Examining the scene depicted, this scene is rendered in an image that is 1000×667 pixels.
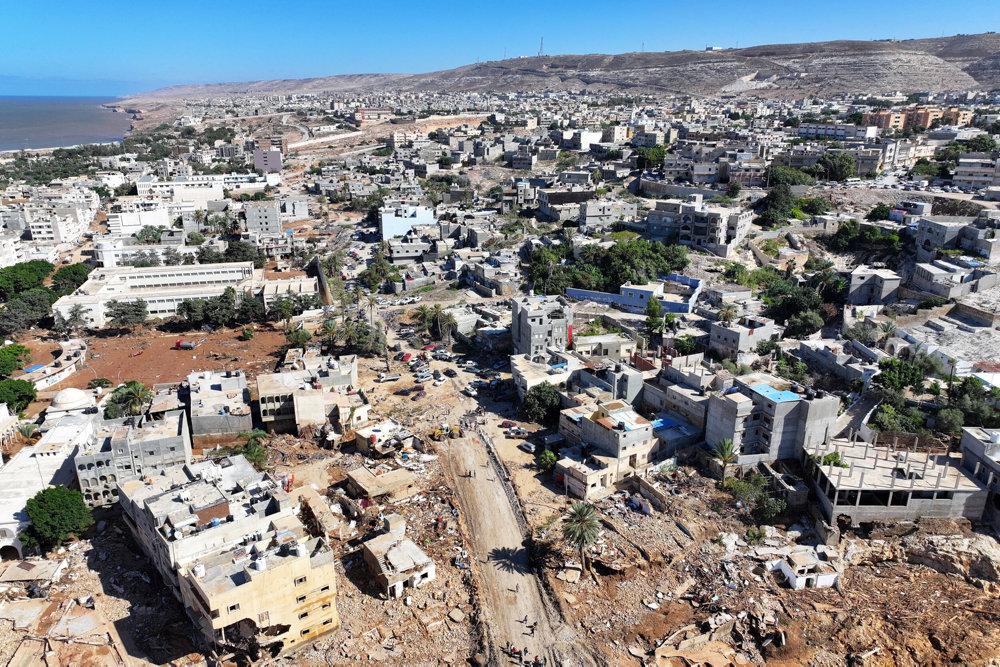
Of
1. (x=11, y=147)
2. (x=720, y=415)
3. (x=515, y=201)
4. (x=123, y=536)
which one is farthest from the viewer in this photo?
(x=11, y=147)

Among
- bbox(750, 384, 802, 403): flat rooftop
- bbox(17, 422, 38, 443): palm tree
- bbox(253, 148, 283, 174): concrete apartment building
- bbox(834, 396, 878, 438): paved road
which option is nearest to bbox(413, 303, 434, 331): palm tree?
bbox(17, 422, 38, 443): palm tree

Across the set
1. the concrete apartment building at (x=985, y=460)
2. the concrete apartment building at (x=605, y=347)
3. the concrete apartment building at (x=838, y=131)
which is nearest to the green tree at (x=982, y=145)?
the concrete apartment building at (x=838, y=131)

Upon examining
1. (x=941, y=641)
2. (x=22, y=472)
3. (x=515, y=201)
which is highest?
(x=515, y=201)

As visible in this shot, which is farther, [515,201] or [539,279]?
[515,201]

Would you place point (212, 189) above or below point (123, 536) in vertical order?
above

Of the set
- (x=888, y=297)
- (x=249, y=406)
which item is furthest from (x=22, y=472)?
(x=888, y=297)

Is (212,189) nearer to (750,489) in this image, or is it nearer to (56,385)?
(56,385)

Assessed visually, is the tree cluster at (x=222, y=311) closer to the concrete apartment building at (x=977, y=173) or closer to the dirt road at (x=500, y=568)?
the dirt road at (x=500, y=568)

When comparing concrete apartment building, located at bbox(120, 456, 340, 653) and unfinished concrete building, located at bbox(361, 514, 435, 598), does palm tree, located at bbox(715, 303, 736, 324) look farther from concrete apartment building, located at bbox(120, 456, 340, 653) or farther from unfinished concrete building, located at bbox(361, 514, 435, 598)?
concrete apartment building, located at bbox(120, 456, 340, 653)
